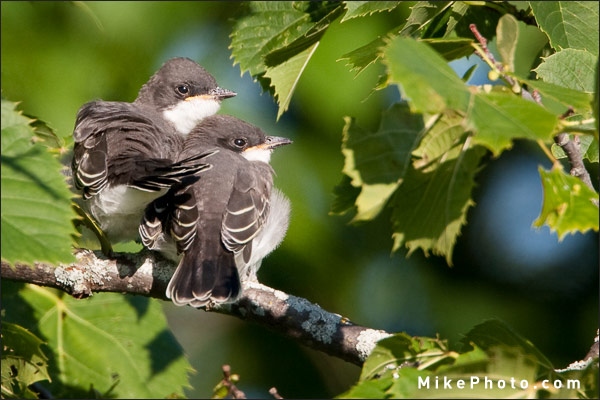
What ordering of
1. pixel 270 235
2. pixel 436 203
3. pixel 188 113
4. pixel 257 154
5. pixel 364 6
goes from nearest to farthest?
pixel 436 203 < pixel 364 6 < pixel 270 235 < pixel 257 154 < pixel 188 113

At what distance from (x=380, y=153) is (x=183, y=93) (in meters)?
2.56

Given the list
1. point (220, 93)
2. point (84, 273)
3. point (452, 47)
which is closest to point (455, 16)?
point (452, 47)

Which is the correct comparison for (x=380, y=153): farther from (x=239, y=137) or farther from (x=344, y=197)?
(x=239, y=137)

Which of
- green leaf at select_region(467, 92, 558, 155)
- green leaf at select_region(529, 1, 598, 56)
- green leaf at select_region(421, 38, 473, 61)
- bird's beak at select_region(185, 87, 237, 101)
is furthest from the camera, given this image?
bird's beak at select_region(185, 87, 237, 101)

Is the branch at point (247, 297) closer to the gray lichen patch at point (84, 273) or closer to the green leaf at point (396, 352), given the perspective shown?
the gray lichen patch at point (84, 273)

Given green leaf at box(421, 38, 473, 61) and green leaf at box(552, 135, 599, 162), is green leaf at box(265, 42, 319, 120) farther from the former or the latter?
green leaf at box(552, 135, 599, 162)

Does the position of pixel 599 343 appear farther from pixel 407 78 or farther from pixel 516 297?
pixel 516 297

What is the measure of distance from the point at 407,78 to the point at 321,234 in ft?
9.82

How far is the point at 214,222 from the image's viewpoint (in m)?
3.55

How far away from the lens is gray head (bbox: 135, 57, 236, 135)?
14.9 ft

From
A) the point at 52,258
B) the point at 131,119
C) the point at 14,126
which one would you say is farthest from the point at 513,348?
the point at 131,119

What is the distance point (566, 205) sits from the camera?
1.99m

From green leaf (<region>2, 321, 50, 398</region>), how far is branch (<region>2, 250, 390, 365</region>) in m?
0.21

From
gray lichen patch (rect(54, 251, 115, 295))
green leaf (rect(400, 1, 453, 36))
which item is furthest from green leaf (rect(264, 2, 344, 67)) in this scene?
gray lichen patch (rect(54, 251, 115, 295))
